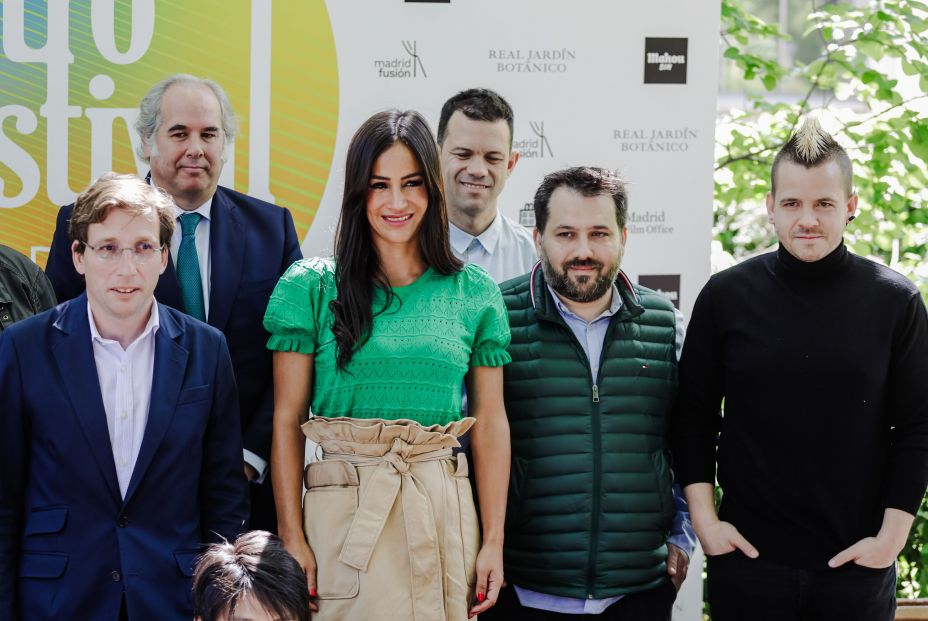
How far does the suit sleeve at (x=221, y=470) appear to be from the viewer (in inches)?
105

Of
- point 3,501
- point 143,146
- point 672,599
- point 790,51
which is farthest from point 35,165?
point 790,51

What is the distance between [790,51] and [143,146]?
13501mm

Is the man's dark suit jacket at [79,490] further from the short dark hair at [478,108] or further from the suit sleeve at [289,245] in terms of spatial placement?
the short dark hair at [478,108]

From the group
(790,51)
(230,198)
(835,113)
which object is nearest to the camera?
(230,198)

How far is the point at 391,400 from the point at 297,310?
0.32m

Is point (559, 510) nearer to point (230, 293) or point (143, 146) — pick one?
point (230, 293)

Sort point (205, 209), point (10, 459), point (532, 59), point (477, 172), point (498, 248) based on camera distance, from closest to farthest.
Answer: point (10, 459) < point (205, 209) < point (477, 172) < point (498, 248) < point (532, 59)

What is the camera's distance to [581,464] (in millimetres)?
2980

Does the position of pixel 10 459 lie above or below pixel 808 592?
above

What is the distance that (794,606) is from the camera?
115 inches

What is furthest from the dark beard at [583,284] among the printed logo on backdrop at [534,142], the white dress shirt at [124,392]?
the printed logo on backdrop at [534,142]

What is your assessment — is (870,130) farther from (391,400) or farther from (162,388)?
(162,388)

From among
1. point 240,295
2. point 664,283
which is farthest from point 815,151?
point 240,295

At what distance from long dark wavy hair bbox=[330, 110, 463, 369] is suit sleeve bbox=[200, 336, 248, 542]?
299mm
